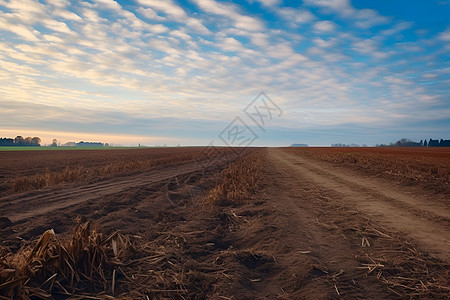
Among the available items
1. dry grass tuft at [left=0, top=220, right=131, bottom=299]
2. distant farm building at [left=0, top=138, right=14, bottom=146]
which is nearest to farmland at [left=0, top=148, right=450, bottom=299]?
dry grass tuft at [left=0, top=220, right=131, bottom=299]

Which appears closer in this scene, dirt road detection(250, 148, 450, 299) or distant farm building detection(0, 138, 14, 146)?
dirt road detection(250, 148, 450, 299)

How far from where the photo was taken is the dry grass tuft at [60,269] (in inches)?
136

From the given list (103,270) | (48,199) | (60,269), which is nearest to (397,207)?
(103,270)

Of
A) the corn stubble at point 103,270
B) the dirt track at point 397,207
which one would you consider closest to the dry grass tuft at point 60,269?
the corn stubble at point 103,270

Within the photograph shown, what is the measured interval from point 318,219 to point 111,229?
504cm

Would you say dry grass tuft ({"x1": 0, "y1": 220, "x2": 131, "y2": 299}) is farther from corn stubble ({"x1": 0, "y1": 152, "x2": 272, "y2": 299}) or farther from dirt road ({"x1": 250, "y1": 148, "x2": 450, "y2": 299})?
dirt road ({"x1": 250, "y1": 148, "x2": 450, "y2": 299})

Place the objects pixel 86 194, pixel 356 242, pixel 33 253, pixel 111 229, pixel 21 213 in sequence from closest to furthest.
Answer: pixel 33 253 < pixel 356 242 < pixel 111 229 < pixel 21 213 < pixel 86 194

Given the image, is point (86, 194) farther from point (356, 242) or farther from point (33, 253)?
point (356, 242)

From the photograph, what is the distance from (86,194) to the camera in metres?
12.1

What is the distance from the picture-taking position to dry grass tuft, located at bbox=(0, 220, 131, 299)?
346 centimetres

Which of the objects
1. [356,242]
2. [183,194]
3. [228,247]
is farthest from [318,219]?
[183,194]

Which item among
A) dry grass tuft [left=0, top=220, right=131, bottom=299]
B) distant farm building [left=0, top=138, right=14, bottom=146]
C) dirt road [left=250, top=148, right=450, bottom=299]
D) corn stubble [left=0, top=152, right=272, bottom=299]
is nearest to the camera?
dry grass tuft [left=0, top=220, right=131, bottom=299]

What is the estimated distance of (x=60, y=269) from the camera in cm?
397

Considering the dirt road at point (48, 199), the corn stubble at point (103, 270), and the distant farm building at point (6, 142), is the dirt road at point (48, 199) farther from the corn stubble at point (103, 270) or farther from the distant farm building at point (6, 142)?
the distant farm building at point (6, 142)
